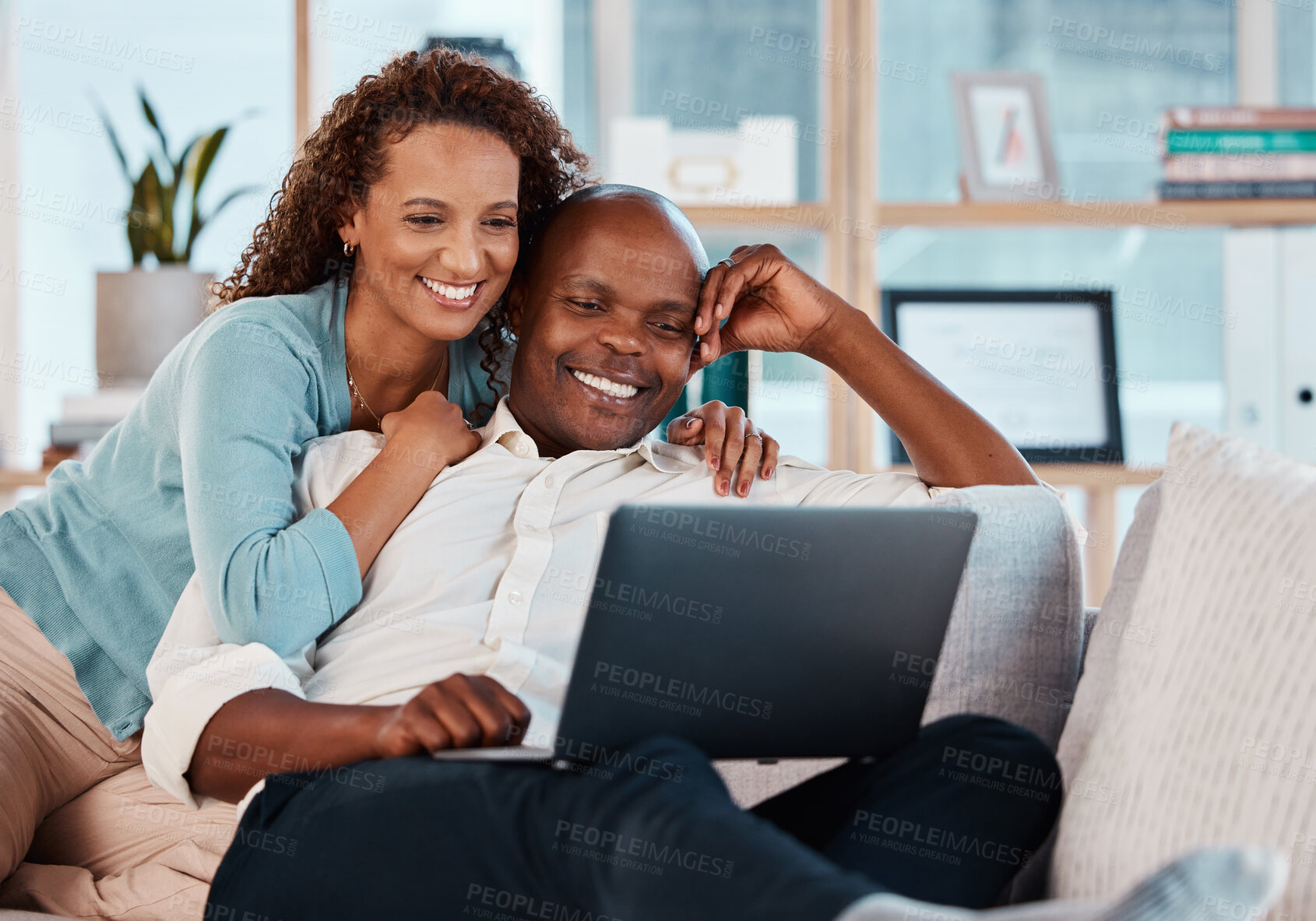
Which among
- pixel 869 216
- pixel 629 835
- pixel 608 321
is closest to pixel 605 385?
pixel 608 321

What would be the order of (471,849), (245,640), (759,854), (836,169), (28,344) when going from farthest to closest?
(28,344) < (836,169) < (245,640) < (471,849) < (759,854)

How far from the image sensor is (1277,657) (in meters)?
0.89

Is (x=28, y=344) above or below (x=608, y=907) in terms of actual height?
above

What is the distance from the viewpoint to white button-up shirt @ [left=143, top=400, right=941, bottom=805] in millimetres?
1146

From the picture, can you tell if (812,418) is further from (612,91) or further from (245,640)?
(245,640)

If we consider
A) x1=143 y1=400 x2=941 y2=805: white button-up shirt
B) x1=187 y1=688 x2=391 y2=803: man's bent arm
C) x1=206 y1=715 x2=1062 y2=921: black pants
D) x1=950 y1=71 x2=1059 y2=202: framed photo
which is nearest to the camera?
x1=206 y1=715 x2=1062 y2=921: black pants

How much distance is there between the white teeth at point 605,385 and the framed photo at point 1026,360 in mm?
1453

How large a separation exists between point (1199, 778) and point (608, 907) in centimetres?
48

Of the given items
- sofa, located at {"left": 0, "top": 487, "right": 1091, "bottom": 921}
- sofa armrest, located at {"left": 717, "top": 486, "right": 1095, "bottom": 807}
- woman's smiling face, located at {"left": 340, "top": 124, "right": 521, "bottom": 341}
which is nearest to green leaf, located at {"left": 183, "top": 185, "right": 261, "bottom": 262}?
woman's smiling face, located at {"left": 340, "top": 124, "right": 521, "bottom": 341}

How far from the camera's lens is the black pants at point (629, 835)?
750 millimetres

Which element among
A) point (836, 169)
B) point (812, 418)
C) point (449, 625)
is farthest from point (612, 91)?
point (449, 625)

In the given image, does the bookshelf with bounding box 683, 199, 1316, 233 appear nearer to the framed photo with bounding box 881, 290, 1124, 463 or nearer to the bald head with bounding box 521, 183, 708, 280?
the framed photo with bounding box 881, 290, 1124, 463

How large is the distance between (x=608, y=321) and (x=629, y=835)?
2.76ft

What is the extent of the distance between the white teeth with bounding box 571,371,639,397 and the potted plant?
146 centimetres
